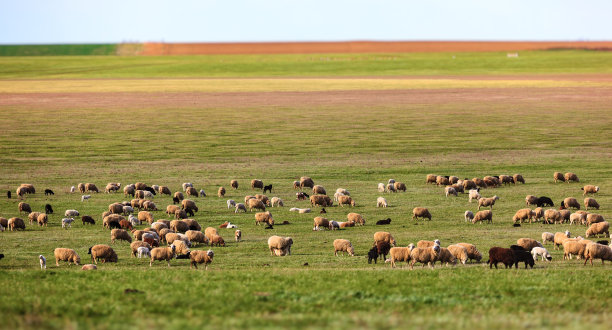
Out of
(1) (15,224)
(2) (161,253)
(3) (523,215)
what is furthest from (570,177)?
(1) (15,224)

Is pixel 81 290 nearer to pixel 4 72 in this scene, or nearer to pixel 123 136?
pixel 123 136

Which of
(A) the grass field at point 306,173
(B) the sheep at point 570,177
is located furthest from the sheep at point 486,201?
(B) the sheep at point 570,177

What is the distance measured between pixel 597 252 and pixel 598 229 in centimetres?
616

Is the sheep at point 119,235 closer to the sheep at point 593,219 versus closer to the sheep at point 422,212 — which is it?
the sheep at point 422,212

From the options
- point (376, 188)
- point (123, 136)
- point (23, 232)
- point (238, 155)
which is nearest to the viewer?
point (23, 232)

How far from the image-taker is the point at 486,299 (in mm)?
16703

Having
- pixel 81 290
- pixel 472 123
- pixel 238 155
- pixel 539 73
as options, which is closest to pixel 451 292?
pixel 81 290

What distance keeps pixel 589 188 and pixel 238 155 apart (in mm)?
29761

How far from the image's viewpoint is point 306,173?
5359 centimetres

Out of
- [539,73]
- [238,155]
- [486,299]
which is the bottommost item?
[486,299]

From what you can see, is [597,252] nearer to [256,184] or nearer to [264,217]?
[264,217]

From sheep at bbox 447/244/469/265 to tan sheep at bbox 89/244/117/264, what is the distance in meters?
11.9

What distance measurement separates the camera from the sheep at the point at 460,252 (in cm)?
2559

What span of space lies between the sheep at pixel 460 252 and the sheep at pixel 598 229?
25.7ft
